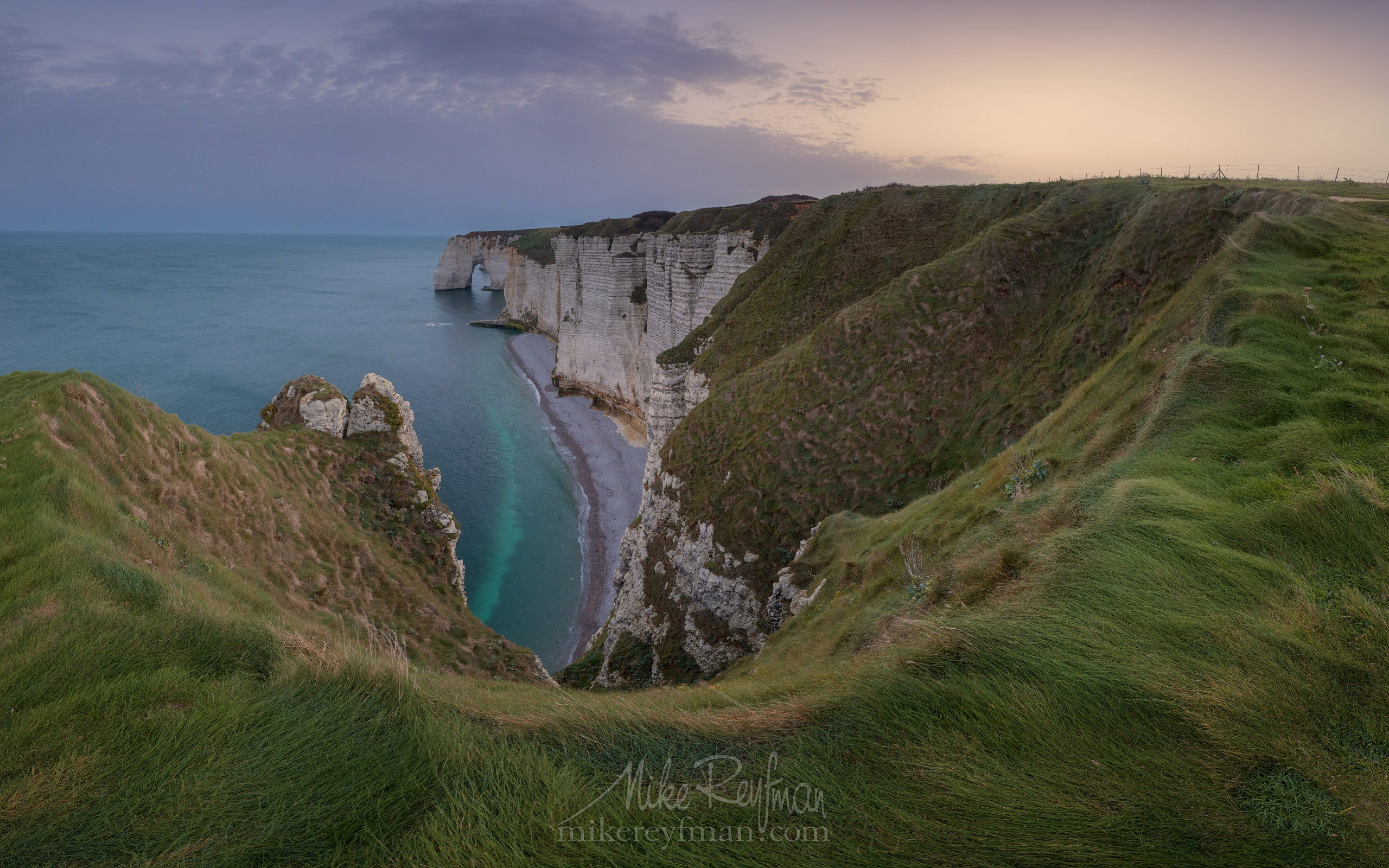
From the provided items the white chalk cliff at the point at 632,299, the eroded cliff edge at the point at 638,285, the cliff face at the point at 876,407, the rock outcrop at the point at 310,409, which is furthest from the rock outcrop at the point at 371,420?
the white chalk cliff at the point at 632,299

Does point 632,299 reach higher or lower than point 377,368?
higher

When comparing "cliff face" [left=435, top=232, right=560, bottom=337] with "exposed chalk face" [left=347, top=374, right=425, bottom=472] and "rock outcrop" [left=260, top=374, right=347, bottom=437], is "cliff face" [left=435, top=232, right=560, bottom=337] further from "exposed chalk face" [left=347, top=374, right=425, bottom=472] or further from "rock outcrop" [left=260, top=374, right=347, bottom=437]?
"rock outcrop" [left=260, top=374, right=347, bottom=437]

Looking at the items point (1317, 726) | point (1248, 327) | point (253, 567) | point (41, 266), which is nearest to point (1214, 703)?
point (1317, 726)

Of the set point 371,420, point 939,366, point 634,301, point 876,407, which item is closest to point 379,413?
point 371,420

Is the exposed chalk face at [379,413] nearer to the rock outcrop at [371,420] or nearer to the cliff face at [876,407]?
the rock outcrop at [371,420]

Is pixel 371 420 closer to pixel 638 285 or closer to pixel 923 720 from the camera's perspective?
pixel 923 720

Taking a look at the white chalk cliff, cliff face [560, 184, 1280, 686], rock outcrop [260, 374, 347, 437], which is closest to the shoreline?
the white chalk cliff

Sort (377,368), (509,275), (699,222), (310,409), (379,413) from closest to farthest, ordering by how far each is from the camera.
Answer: (310,409) → (379,413) → (699,222) → (377,368) → (509,275)
